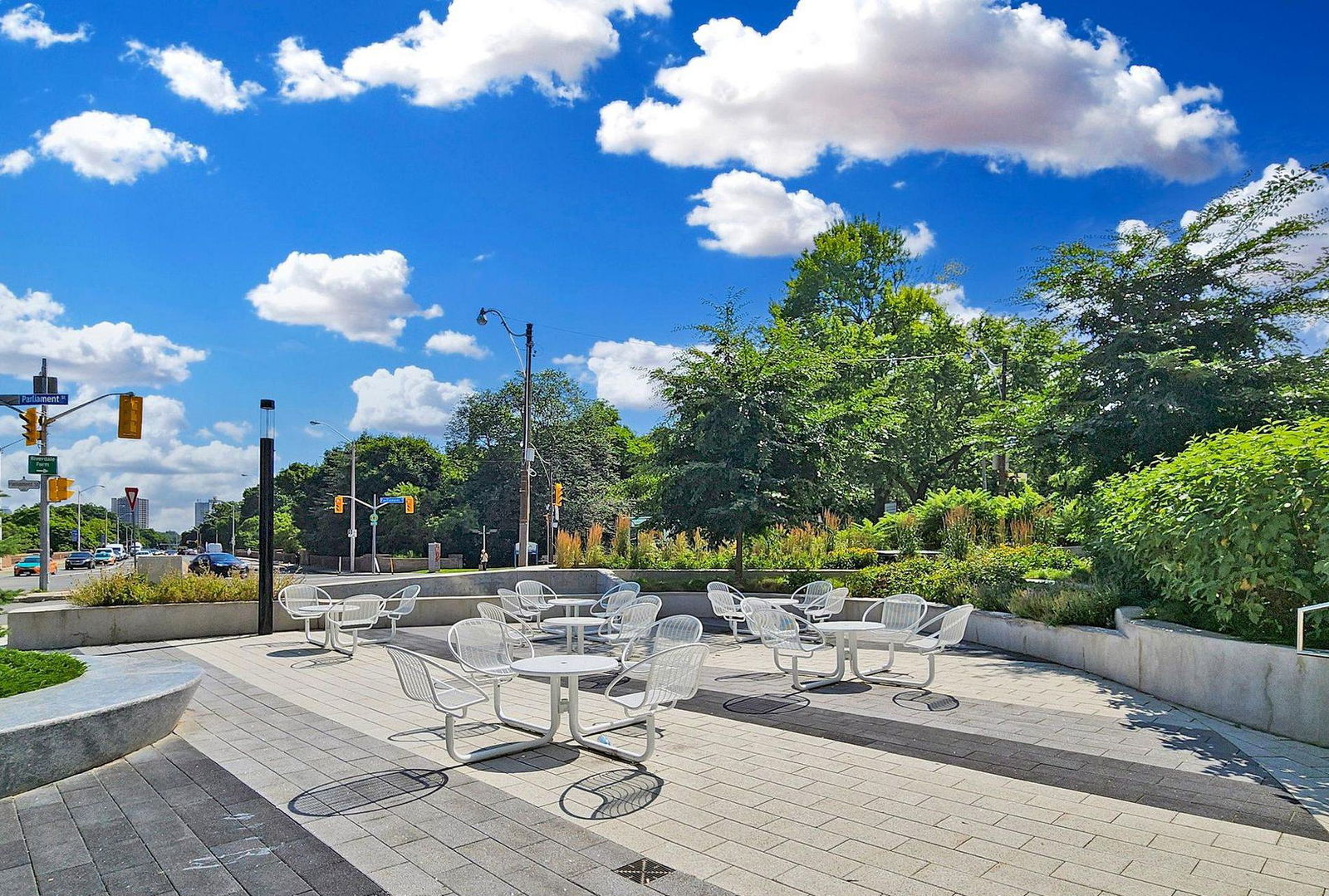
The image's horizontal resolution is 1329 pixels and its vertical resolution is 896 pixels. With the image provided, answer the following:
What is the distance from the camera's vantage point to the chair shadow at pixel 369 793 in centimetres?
570

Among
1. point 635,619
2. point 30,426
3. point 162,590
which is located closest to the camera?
point 635,619

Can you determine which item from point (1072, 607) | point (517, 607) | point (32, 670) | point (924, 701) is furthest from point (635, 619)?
point (32, 670)

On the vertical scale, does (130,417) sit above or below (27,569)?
above

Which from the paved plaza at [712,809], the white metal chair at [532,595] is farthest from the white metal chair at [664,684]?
the white metal chair at [532,595]

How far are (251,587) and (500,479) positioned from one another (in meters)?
39.5

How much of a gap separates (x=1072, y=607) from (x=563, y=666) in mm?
7994

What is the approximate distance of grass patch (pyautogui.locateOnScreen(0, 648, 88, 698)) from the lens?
7.32 meters

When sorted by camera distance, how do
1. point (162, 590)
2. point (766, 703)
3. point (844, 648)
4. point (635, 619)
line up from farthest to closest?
point (162, 590)
point (635, 619)
point (844, 648)
point (766, 703)

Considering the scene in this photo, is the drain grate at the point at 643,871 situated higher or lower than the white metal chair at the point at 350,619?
lower

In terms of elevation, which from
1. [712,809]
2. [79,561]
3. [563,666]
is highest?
[563,666]

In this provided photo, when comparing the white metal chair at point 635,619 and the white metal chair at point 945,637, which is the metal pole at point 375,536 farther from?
the white metal chair at point 945,637

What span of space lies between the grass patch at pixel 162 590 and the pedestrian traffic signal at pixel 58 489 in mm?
16331

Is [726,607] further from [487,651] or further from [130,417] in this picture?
[130,417]

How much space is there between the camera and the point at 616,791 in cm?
611
